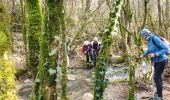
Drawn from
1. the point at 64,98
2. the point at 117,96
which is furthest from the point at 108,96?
the point at 64,98

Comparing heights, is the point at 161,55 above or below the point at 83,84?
above

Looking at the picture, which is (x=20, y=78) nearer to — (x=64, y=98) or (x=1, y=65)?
(x=64, y=98)

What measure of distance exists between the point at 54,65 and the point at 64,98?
10.5ft

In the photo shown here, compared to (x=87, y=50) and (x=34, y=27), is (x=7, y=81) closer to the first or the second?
(x=34, y=27)

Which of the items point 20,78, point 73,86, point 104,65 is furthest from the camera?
point 20,78

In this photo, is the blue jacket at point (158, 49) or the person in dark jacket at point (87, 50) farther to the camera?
the person in dark jacket at point (87, 50)

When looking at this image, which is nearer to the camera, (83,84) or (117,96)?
(117,96)

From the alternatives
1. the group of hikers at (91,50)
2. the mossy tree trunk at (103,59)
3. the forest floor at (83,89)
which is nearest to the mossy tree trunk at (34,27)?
the mossy tree trunk at (103,59)

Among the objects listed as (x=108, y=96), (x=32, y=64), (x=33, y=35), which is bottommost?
(x=108, y=96)

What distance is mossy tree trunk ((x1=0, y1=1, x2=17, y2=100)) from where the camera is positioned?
17.0 feet

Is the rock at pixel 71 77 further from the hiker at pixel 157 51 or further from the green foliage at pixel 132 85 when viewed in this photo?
the green foliage at pixel 132 85

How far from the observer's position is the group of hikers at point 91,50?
2184cm

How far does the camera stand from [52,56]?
576 centimetres

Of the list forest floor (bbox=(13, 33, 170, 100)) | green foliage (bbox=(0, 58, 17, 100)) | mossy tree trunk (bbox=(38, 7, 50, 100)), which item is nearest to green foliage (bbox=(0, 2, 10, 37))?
green foliage (bbox=(0, 58, 17, 100))
